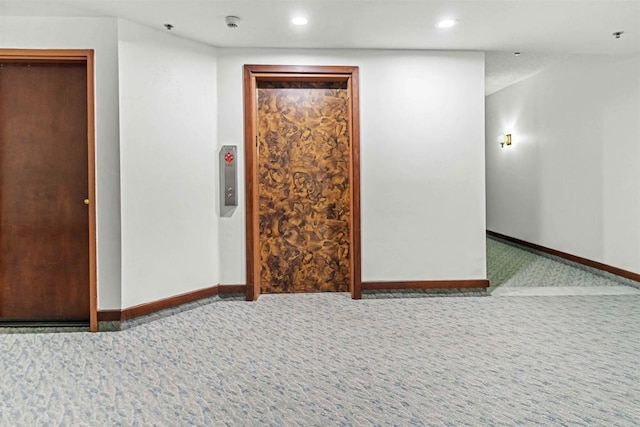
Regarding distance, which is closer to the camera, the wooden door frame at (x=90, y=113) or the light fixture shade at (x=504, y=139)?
the wooden door frame at (x=90, y=113)

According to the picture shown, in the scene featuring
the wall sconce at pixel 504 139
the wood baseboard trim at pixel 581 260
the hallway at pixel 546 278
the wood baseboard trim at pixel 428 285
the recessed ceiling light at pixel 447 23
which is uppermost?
the recessed ceiling light at pixel 447 23

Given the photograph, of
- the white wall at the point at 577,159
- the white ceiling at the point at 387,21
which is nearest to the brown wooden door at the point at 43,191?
the white ceiling at the point at 387,21

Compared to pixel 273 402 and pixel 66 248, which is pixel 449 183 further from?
pixel 66 248

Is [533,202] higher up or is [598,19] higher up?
[598,19]

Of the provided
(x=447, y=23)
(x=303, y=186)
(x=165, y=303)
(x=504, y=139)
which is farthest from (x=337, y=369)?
(x=504, y=139)

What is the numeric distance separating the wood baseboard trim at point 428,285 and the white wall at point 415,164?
0.05 m

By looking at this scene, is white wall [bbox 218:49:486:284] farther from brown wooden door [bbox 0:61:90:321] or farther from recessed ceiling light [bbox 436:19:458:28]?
brown wooden door [bbox 0:61:90:321]

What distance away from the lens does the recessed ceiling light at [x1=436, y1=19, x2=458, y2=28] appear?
3711 mm

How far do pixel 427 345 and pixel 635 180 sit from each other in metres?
3.44

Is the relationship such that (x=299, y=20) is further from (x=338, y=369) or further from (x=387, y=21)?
(x=338, y=369)

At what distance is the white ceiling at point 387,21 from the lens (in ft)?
11.0

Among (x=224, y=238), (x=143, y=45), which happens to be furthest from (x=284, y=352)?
(x=143, y=45)

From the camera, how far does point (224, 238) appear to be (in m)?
4.52

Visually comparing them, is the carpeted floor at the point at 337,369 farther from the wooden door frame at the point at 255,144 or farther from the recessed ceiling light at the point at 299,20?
the recessed ceiling light at the point at 299,20
